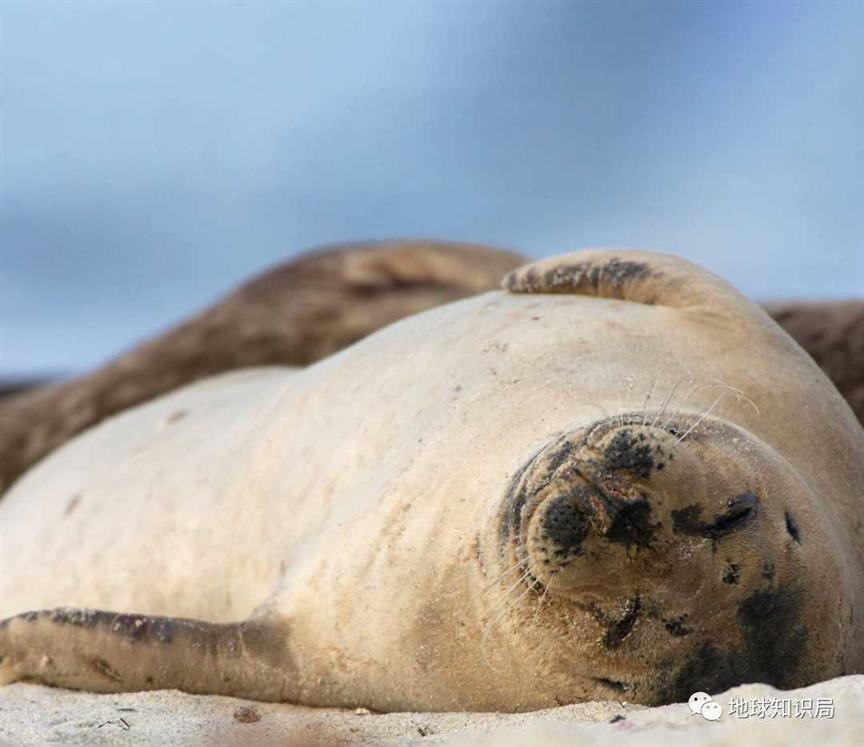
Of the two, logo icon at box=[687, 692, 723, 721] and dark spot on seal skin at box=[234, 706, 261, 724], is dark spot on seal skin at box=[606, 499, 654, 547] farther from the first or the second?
dark spot on seal skin at box=[234, 706, 261, 724]

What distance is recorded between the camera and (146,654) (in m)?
3.48

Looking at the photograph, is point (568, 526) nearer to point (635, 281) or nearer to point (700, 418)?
point (700, 418)

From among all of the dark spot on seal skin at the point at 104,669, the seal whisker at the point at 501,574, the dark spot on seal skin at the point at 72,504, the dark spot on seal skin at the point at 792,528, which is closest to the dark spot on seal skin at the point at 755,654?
the dark spot on seal skin at the point at 792,528

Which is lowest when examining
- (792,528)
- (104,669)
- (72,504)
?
(72,504)

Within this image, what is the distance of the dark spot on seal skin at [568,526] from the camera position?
285cm

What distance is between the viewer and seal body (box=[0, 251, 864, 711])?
9.67 ft

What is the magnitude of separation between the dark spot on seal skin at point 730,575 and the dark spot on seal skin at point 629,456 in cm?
25

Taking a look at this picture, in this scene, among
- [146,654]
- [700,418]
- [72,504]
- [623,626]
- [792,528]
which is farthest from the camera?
[72,504]

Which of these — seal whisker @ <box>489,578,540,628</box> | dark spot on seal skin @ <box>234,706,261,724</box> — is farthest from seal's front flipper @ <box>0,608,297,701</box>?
seal whisker @ <box>489,578,540,628</box>

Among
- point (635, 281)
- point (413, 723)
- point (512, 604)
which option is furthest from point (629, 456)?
point (635, 281)

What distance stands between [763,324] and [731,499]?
3.23ft

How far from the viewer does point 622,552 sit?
287 centimetres

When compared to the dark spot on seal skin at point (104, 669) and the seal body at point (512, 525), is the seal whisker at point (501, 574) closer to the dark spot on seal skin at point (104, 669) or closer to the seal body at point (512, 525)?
the seal body at point (512, 525)

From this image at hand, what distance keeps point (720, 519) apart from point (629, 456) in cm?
23
